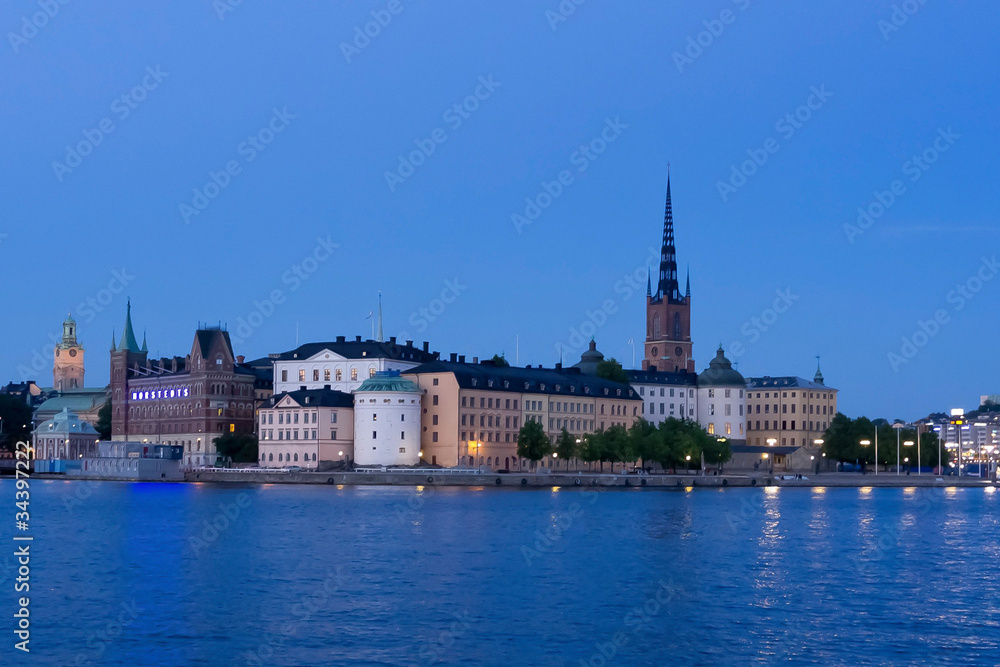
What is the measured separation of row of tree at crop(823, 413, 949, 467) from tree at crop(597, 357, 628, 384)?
20.4 meters

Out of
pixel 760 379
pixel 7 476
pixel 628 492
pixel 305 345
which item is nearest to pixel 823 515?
pixel 628 492

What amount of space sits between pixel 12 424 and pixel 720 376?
257ft

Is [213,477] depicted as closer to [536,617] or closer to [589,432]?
[589,432]

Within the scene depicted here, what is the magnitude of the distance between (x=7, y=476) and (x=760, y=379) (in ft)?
268

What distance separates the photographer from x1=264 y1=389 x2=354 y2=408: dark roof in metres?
113

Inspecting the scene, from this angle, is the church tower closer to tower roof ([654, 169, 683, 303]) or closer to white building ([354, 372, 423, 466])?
tower roof ([654, 169, 683, 303])

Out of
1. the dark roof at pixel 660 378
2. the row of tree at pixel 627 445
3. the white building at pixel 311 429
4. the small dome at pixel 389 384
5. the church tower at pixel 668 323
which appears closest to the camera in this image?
the row of tree at pixel 627 445

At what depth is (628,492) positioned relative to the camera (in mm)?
95250

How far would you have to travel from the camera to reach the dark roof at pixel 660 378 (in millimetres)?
144625

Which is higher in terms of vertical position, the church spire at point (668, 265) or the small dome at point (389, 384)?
the church spire at point (668, 265)

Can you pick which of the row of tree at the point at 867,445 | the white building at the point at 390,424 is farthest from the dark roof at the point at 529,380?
the row of tree at the point at 867,445

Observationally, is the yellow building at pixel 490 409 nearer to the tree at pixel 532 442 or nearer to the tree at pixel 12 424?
the tree at pixel 532 442

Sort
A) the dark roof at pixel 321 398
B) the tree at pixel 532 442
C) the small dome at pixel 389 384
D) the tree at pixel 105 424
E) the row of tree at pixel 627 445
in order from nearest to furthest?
the row of tree at pixel 627 445
the tree at pixel 532 442
the small dome at pixel 389 384
the dark roof at pixel 321 398
the tree at pixel 105 424

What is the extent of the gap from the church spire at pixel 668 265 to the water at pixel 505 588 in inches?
4272
